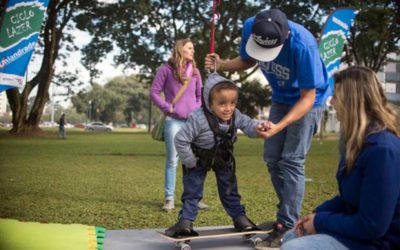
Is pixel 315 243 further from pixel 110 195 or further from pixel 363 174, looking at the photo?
pixel 110 195

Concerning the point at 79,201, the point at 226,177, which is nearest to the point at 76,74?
the point at 79,201

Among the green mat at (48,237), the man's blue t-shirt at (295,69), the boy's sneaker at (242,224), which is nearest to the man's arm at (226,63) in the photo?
the man's blue t-shirt at (295,69)

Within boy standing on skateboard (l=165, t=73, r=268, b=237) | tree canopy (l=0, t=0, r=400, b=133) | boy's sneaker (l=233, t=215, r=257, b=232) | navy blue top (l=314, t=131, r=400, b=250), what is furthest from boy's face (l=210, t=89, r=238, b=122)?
tree canopy (l=0, t=0, r=400, b=133)

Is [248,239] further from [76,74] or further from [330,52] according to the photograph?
[76,74]

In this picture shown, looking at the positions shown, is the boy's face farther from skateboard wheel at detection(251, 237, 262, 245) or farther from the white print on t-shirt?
skateboard wheel at detection(251, 237, 262, 245)

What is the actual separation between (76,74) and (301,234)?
34.0 meters

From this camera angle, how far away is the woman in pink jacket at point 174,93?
4.96 meters

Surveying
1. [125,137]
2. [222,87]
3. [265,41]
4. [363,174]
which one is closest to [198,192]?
[222,87]

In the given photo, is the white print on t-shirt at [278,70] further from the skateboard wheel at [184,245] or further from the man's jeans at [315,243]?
the man's jeans at [315,243]

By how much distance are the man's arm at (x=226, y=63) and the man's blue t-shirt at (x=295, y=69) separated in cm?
25

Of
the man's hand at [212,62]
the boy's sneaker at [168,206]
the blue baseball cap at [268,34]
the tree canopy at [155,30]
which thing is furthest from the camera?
the tree canopy at [155,30]

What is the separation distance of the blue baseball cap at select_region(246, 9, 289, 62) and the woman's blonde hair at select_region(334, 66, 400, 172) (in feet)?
3.37

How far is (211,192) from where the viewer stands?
664 cm

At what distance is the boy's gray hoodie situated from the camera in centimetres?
334
